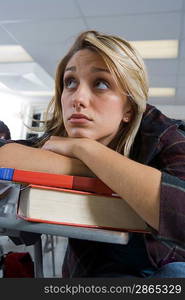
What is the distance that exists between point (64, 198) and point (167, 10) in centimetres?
222

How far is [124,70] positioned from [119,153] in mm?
144

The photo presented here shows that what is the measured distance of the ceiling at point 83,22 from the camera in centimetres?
204

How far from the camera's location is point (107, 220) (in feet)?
0.92

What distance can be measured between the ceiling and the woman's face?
3.98 feet

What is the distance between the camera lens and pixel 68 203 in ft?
0.92

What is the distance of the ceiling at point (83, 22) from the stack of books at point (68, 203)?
144cm

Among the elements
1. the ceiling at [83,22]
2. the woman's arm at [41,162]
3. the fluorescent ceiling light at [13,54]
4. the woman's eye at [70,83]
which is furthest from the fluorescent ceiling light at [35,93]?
the woman's arm at [41,162]

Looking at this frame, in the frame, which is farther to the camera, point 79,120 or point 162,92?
point 162,92

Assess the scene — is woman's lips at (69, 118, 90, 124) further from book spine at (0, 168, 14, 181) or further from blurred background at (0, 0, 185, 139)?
blurred background at (0, 0, 185, 139)

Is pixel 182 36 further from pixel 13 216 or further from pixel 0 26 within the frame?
pixel 13 216

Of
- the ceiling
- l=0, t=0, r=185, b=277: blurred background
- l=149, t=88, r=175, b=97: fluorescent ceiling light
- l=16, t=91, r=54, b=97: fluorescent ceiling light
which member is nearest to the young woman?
l=0, t=0, r=185, b=277: blurred background

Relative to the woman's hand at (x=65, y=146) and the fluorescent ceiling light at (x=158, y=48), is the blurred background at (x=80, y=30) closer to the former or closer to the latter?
the fluorescent ceiling light at (x=158, y=48)

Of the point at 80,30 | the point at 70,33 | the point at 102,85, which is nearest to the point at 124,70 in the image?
the point at 102,85

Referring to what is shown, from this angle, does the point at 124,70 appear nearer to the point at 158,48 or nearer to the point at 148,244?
the point at 148,244
